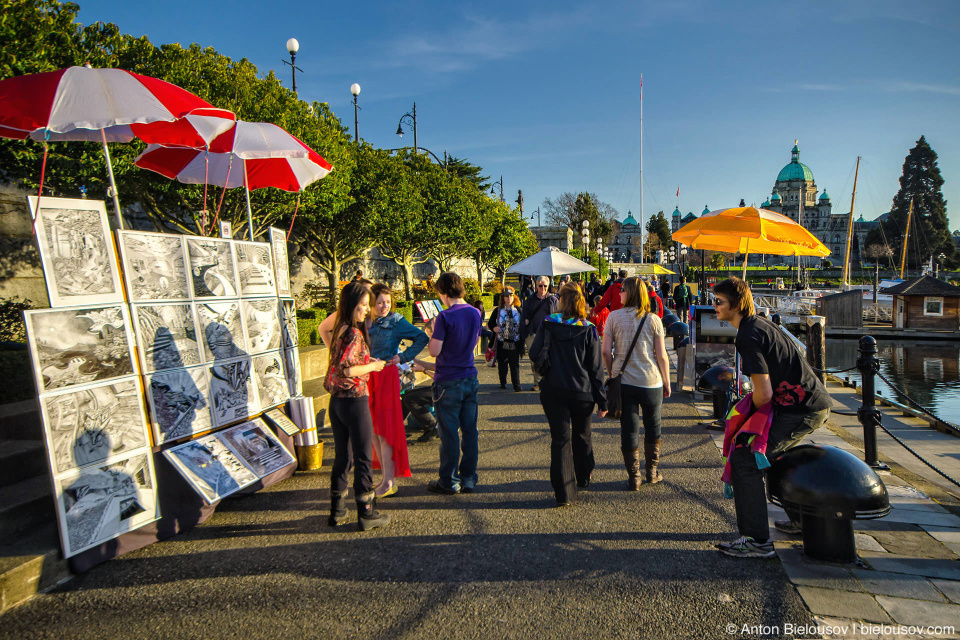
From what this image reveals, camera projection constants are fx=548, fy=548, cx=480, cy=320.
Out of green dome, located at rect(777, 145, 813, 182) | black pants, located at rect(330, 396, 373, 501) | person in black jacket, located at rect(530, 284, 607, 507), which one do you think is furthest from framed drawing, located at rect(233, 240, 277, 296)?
green dome, located at rect(777, 145, 813, 182)

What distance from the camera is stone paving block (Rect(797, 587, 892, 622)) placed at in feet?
9.67

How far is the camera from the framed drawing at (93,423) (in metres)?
3.43

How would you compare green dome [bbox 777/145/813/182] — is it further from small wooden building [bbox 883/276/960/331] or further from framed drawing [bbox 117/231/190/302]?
framed drawing [bbox 117/231/190/302]

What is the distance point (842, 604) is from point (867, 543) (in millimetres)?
999

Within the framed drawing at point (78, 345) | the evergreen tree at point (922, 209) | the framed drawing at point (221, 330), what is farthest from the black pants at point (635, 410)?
the evergreen tree at point (922, 209)

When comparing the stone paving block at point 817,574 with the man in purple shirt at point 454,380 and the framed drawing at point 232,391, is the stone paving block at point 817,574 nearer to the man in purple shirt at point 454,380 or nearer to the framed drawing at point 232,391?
the man in purple shirt at point 454,380

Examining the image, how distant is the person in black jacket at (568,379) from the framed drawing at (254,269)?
2662mm

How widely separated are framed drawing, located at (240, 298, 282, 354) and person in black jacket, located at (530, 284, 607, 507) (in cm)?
253

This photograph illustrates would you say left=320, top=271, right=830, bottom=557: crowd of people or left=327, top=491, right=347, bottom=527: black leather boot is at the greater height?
left=320, top=271, right=830, bottom=557: crowd of people

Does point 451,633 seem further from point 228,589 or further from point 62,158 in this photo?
point 62,158

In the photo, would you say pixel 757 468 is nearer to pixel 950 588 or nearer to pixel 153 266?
pixel 950 588

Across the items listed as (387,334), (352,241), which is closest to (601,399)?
(387,334)

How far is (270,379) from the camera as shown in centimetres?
516

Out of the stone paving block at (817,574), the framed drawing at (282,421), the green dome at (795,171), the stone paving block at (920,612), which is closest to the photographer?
the stone paving block at (920,612)
